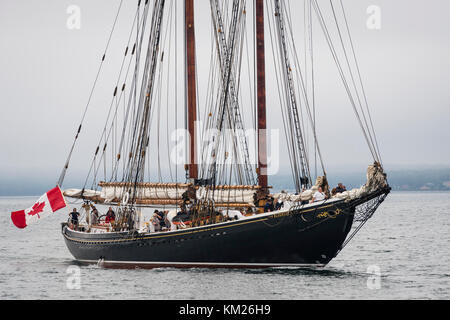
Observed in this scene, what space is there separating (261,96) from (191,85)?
6.76 m

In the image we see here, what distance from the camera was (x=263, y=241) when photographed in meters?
48.1

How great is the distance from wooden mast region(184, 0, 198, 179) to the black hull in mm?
8805

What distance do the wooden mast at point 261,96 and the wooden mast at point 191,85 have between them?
20.2 feet

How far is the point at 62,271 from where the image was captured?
56750mm

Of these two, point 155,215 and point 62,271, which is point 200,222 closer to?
point 155,215

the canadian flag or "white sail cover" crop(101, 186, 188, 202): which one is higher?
"white sail cover" crop(101, 186, 188, 202)

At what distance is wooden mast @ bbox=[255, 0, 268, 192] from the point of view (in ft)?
173

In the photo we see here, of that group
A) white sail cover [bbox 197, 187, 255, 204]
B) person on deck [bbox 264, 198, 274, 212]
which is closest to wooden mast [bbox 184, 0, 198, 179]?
white sail cover [bbox 197, 187, 255, 204]

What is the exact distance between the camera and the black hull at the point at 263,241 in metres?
47.7

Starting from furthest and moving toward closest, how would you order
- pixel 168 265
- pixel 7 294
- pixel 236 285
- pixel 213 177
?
1. pixel 213 177
2. pixel 168 265
3. pixel 7 294
4. pixel 236 285

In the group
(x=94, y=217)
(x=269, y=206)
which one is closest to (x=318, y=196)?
(x=269, y=206)

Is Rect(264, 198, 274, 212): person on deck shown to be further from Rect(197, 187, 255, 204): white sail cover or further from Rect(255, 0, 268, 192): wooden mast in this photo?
Rect(255, 0, 268, 192): wooden mast
